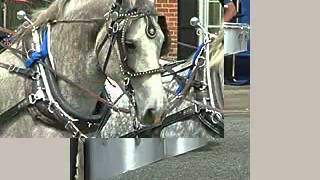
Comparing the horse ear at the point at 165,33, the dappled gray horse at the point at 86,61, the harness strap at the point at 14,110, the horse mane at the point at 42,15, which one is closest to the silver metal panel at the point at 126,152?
the dappled gray horse at the point at 86,61

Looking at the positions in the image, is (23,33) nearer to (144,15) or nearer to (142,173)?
Answer: (144,15)

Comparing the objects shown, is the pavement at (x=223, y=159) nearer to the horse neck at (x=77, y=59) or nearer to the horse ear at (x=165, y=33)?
the horse ear at (x=165, y=33)

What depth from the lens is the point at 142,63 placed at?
5.07 metres

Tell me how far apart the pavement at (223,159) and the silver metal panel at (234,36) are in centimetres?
25

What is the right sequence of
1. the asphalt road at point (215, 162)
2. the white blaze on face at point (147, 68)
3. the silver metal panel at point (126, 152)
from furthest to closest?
the silver metal panel at point (126, 152)
the asphalt road at point (215, 162)
the white blaze on face at point (147, 68)

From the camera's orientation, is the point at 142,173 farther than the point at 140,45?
Yes

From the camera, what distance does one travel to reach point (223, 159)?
17.3 feet

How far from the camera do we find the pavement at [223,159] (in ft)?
16.8

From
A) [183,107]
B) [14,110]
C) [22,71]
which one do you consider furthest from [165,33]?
[14,110]

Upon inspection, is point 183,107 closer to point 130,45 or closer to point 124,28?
point 130,45

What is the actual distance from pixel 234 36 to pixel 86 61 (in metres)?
1.00

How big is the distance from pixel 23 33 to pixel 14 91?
395 mm

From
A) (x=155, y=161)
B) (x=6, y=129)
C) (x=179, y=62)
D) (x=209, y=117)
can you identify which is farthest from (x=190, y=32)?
(x=6, y=129)

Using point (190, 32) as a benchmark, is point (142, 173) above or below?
below
